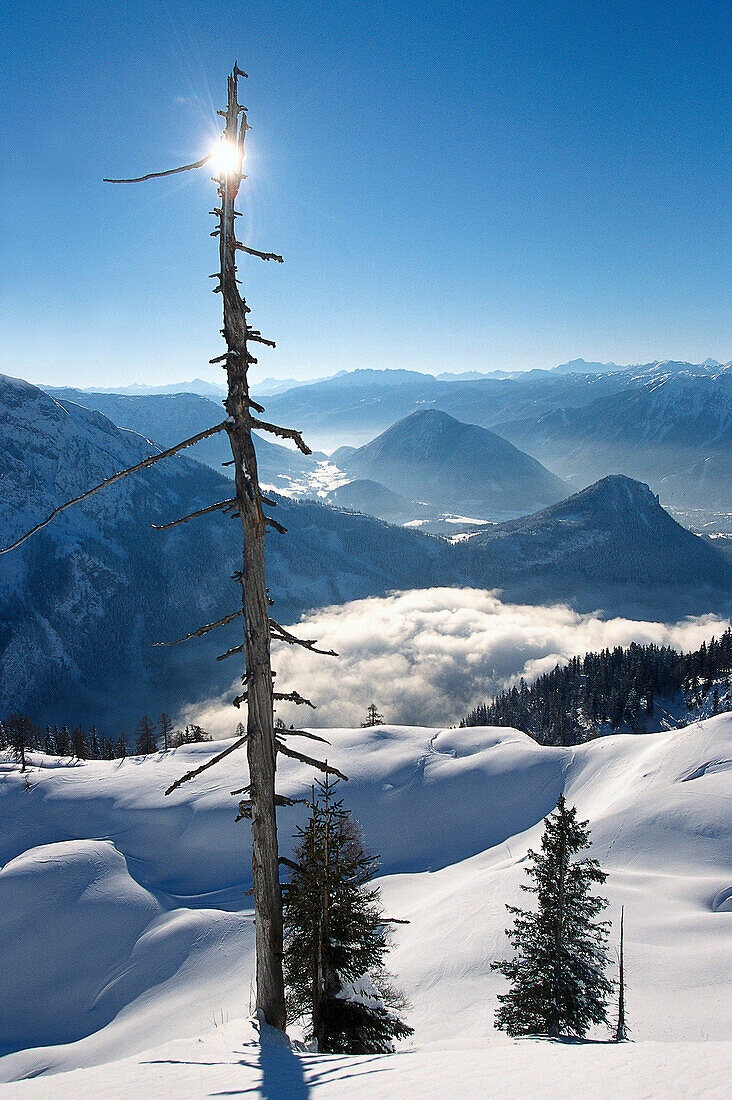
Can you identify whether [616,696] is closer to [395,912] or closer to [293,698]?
[395,912]

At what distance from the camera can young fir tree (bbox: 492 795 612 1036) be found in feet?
43.7

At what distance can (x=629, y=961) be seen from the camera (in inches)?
683

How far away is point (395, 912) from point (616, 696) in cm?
9962

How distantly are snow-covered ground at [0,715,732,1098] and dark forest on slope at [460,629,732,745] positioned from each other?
211 feet

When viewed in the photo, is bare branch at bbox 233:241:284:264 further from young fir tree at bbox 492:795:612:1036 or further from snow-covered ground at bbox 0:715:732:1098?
young fir tree at bbox 492:795:612:1036

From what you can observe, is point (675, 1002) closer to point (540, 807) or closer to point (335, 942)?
point (335, 942)

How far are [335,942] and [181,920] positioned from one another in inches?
1048

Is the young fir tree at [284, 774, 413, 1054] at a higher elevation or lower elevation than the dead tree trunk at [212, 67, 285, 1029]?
lower

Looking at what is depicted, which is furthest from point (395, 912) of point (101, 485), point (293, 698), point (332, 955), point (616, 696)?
point (616, 696)

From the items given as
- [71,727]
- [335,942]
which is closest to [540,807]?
[335,942]

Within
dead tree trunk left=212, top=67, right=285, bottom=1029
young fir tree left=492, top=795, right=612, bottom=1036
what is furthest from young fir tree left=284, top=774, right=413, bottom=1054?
young fir tree left=492, top=795, right=612, bottom=1036

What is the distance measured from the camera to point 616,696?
114 meters

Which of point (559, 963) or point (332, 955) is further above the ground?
point (332, 955)

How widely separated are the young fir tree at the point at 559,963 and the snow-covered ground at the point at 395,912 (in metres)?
1.49
